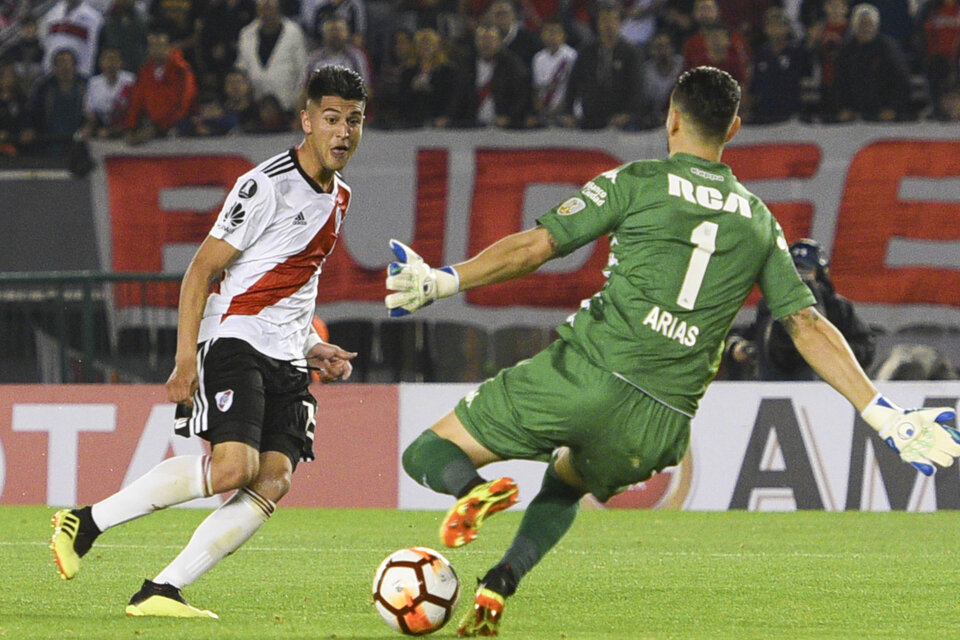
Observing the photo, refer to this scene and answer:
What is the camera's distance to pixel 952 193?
42.4 ft

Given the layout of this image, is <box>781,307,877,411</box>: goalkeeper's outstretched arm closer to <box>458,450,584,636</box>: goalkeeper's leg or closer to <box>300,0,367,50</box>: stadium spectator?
<box>458,450,584,636</box>: goalkeeper's leg

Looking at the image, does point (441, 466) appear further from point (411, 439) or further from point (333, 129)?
point (411, 439)

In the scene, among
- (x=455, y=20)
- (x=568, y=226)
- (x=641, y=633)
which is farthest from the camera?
(x=455, y=20)

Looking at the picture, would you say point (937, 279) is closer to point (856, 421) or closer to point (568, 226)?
point (856, 421)

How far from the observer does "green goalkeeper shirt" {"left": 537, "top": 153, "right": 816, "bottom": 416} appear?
213 inches

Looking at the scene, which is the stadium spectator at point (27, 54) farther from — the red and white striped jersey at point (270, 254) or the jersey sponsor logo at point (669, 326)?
the jersey sponsor logo at point (669, 326)

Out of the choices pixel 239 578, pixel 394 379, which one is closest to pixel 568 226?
pixel 239 578

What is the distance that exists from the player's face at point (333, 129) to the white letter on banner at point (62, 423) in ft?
21.2

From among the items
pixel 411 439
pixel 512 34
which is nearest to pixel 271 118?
pixel 512 34

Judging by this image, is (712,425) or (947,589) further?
(712,425)

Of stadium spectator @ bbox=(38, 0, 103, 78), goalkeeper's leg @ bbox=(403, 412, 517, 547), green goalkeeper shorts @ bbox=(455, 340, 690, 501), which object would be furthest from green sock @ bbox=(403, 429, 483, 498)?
stadium spectator @ bbox=(38, 0, 103, 78)

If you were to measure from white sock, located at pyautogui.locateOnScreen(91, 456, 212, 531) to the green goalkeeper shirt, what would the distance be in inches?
67.3

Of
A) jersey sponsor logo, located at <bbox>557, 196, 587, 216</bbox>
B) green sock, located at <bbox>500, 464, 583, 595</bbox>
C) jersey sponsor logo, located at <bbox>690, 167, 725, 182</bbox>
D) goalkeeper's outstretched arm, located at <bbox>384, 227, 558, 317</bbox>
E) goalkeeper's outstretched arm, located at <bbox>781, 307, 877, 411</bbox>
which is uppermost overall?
jersey sponsor logo, located at <bbox>690, 167, 725, 182</bbox>

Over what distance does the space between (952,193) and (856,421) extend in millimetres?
2249
